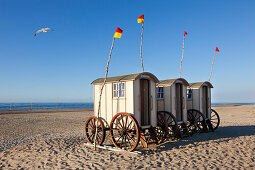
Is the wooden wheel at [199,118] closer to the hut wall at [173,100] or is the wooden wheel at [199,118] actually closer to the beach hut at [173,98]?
the beach hut at [173,98]

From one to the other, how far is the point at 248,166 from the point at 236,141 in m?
3.64

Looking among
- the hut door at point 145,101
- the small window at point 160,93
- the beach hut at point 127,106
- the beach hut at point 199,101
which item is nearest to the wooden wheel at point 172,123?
the small window at point 160,93

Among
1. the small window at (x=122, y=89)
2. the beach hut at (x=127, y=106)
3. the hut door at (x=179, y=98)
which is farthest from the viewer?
the hut door at (x=179, y=98)

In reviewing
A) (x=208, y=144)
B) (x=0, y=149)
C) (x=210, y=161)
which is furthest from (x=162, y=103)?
(x=0, y=149)

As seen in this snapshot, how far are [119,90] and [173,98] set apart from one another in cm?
346

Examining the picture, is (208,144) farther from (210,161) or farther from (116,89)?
(116,89)

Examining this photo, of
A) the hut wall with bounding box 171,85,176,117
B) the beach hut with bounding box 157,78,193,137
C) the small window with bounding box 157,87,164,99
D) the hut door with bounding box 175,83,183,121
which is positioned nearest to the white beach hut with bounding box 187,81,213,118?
the beach hut with bounding box 157,78,193,137

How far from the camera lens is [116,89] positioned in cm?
945

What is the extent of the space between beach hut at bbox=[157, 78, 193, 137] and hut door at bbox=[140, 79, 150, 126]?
1628 mm

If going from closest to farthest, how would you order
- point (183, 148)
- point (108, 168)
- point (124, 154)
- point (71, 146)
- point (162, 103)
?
point (108, 168), point (124, 154), point (183, 148), point (71, 146), point (162, 103)

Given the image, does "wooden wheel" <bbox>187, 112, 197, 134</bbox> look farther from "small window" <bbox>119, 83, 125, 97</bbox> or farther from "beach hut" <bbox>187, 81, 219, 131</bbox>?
"small window" <bbox>119, 83, 125, 97</bbox>

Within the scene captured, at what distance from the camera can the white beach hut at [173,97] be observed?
11.3m

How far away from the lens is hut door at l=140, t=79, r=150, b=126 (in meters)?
9.66

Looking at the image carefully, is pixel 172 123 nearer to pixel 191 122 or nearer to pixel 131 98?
pixel 191 122
